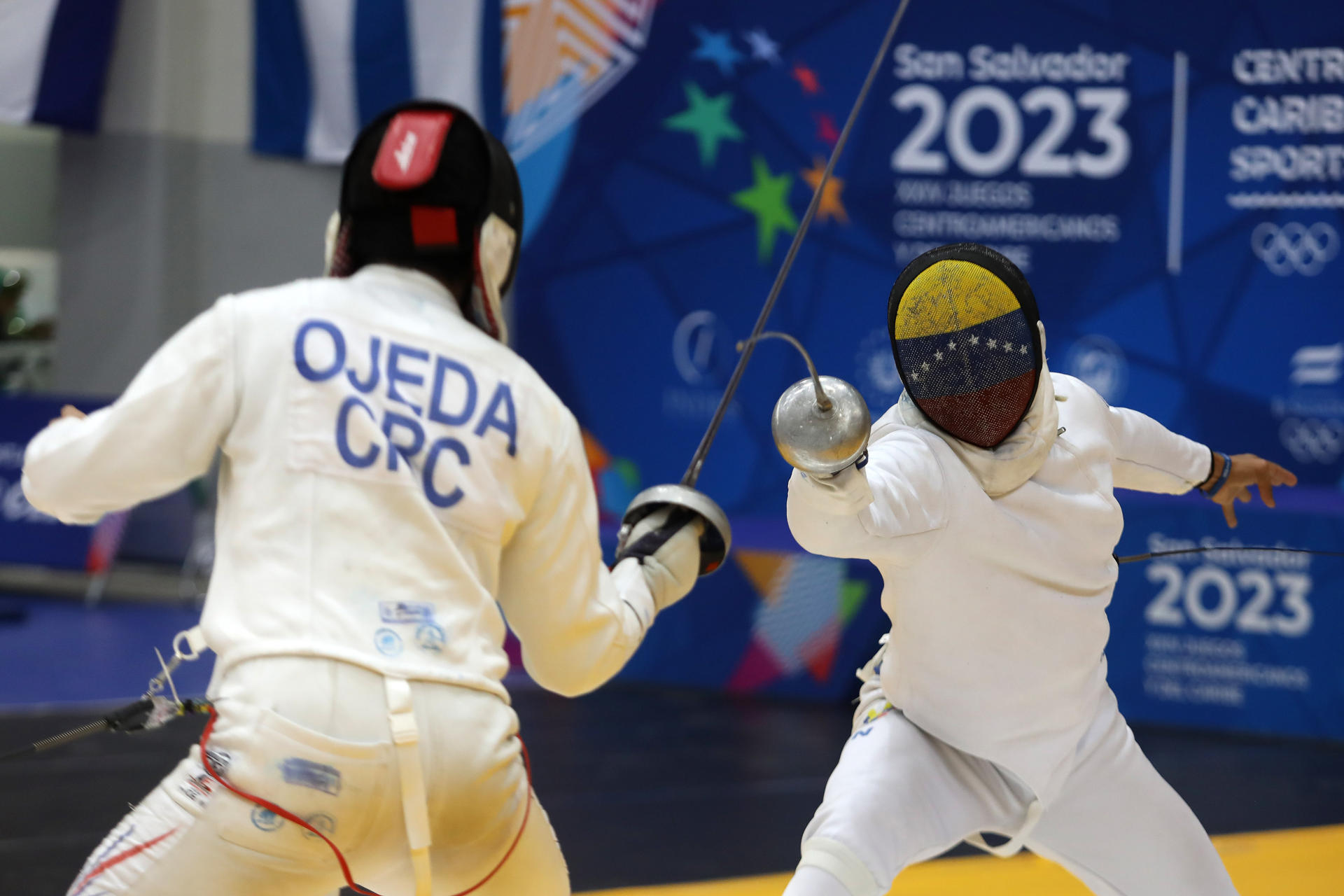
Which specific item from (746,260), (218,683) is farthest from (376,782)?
(746,260)

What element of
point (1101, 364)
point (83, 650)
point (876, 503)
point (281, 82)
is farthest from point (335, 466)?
point (281, 82)

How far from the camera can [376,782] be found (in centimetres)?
139

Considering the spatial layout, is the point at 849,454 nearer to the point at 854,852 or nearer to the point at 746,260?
the point at 854,852

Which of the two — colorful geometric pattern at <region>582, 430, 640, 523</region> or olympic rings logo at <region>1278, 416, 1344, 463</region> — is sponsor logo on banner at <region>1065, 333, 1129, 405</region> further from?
colorful geometric pattern at <region>582, 430, 640, 523</region>

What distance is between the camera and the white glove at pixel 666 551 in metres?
1.76

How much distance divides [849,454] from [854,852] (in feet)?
1.86

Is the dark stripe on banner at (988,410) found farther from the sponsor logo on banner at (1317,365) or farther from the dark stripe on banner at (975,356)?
the sponsor logo on banner at (1317,365)

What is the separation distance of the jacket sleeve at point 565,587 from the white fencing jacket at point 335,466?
3 cm

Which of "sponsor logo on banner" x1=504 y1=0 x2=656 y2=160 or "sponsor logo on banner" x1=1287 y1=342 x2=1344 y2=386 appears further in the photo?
"sponsor logo on banner" x1=504 y1=0 x2=656 y2=160

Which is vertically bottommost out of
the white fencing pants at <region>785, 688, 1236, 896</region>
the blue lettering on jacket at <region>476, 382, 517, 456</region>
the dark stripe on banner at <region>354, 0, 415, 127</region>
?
the white fencing pants at <region>785, 688, 1236, 896</region>

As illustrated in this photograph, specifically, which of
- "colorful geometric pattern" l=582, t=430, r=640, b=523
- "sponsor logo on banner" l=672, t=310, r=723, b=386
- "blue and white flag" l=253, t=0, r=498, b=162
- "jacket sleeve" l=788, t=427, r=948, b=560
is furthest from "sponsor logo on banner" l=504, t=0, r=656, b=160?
"jacket sleeve" l=788, t=427, r=948, b=560

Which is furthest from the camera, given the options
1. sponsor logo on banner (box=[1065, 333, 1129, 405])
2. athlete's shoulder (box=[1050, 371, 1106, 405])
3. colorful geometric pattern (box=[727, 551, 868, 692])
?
colorful geometric pattern (box=[727, 551, 868, 692])

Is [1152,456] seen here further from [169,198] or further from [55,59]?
[55,59]

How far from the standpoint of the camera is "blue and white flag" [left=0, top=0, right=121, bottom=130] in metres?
6.61
